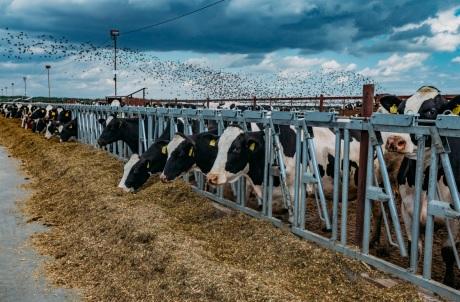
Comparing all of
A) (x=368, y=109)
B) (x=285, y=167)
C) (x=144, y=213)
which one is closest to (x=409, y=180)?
(x=368, y=109)

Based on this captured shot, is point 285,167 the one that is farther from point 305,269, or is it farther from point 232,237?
point 305,269

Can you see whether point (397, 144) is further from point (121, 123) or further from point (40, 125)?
point (40, 125)

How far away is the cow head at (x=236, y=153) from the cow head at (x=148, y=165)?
2775mm

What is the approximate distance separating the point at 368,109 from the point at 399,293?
2.27m

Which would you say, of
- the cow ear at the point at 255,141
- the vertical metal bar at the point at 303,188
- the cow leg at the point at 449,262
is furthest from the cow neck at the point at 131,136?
the cow leg at the point at 449,262

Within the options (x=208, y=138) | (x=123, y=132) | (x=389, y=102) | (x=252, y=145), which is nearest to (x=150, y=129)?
(x=123, y=132)

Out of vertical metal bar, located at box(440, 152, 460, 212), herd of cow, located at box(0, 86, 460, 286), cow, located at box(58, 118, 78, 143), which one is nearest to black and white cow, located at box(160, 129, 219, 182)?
herd of cow, located at box(0, 86, 460, 286)

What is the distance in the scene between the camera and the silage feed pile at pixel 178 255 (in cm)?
468

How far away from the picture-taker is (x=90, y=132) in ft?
64.5

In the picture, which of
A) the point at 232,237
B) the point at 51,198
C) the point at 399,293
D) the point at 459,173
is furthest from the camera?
the point at 51,198

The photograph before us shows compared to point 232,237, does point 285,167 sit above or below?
above

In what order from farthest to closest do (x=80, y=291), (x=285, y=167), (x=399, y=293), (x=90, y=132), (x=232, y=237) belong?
(x=90, y=132) < (x=285, y=167) < (x=232, y=237) < (x=80, y=291) < (x=399, y=293)

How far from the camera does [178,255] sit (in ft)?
18.1

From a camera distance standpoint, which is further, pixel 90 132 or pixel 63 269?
pixel 90 132
